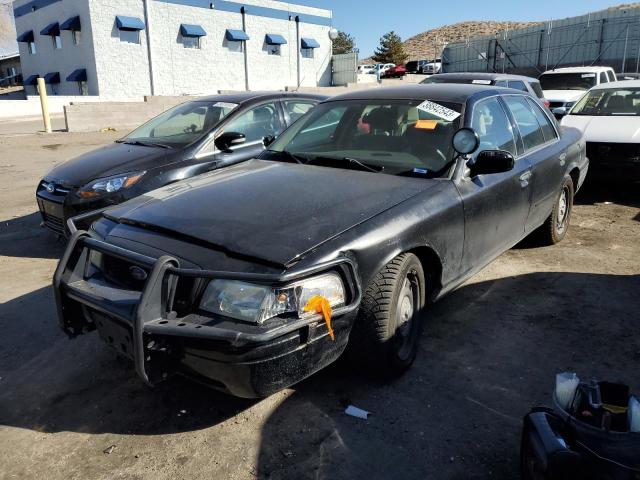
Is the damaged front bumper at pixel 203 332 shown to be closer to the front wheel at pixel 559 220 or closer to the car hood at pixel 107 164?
the car hood at pixel 107 164

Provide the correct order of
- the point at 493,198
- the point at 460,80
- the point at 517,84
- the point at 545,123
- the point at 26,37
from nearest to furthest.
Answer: the point at 493,198 < the point at 545,123 < the point at 517,84 < the point at 460,80 < the point at 26,37

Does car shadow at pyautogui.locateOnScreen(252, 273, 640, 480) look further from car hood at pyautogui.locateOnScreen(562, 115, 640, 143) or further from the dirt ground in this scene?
car hood at pyautogui.locateOnScreen(562, 115, 640, 143)

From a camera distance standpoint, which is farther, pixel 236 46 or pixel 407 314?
pixel 236 46

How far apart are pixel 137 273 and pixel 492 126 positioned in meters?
2.84

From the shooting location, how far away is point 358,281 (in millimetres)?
2623

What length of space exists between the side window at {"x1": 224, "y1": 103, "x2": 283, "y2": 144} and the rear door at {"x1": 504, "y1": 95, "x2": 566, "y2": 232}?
2.77 m

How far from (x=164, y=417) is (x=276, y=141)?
231cm

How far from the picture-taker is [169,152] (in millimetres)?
5602

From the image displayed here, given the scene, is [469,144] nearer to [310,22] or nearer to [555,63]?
[555,63]

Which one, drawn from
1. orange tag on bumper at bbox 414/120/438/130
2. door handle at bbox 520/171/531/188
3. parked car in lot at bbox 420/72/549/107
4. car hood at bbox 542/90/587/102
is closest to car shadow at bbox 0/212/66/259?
orange tag on bumper at bbox 414/120/438/130

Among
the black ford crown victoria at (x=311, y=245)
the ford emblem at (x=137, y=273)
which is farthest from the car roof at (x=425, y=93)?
the ford emblem at (x=137, y=273)

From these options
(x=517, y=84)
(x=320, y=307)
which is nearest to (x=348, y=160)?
(x=320, y=307)

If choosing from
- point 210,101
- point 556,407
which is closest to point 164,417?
point 556,407

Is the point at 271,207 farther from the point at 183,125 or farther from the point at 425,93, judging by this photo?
the point at 183,125
